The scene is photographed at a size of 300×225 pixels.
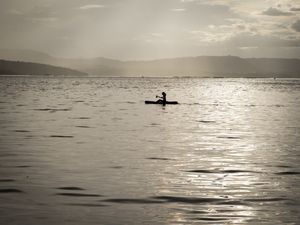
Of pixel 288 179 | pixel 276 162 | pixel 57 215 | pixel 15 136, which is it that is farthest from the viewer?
pixel 15 136

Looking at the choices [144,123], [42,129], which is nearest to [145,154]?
[42,129]

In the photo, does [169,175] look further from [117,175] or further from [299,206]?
[299,206]

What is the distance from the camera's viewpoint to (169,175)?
72.7ft

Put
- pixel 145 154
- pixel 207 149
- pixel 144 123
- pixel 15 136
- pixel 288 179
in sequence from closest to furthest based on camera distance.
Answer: pixel 288 179
pixel 145 154
pixel 207 149
pixel 15 136
pixel 144 123

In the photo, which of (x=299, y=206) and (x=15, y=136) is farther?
(x=15, y=136)

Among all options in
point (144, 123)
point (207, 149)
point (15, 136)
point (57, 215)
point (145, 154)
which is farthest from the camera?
point (144, 123)

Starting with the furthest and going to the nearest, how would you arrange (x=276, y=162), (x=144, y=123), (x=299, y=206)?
1. (x=144, y=123)
2. (x=276, y=162)
3. (x=299, y=206)

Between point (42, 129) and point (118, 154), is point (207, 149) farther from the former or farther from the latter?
point (42, 129)

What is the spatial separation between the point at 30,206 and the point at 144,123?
32.6m

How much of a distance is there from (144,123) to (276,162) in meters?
23.2

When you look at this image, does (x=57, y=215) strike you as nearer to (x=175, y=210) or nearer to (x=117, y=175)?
(x=175, y=210)

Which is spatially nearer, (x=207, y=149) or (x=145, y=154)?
(x=145, y=154)

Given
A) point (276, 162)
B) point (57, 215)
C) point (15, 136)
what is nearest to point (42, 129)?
point (15, 136)

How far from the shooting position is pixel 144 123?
4891 cm
